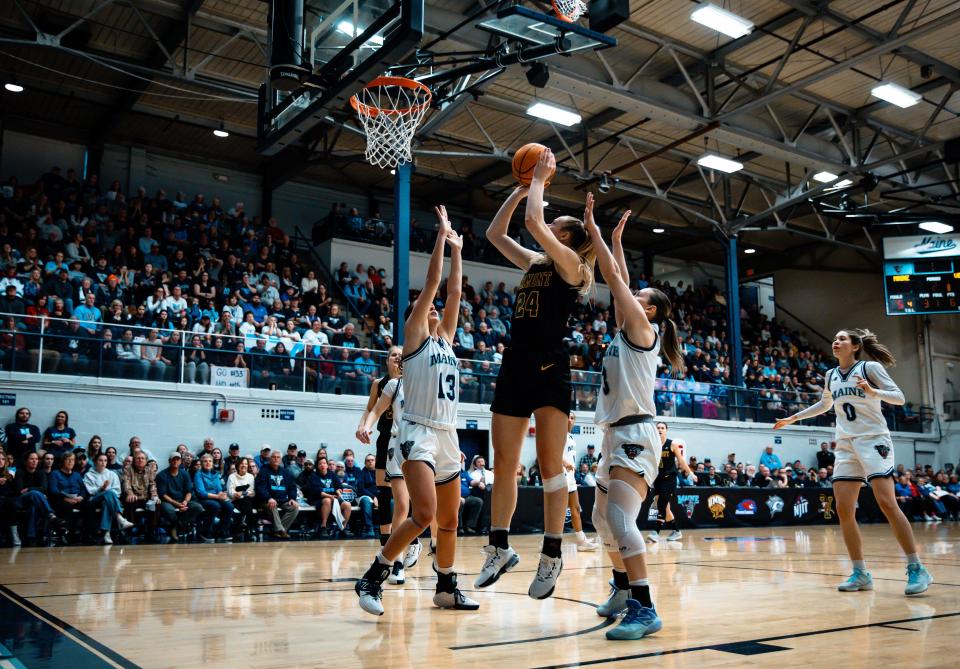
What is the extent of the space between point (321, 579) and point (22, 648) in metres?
3.52

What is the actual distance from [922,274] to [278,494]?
2144cm

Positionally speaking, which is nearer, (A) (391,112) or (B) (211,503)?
(A) (391,112)

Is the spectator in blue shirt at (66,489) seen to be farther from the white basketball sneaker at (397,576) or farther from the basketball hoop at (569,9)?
the basketball hoop at (569,9)

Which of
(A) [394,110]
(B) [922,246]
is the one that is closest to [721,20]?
(A) [394,110]

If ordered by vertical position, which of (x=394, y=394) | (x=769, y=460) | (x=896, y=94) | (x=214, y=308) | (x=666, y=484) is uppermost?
(x=896, y=94)

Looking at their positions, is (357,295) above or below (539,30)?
below

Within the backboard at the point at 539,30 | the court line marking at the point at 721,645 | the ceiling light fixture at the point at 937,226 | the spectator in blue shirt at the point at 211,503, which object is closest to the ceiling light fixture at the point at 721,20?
the backboard at the point at 539,30

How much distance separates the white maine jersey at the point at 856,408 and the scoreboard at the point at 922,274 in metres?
21.4

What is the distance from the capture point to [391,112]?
38.0 feet

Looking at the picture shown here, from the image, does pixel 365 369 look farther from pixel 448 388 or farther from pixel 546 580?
pixel 546 580

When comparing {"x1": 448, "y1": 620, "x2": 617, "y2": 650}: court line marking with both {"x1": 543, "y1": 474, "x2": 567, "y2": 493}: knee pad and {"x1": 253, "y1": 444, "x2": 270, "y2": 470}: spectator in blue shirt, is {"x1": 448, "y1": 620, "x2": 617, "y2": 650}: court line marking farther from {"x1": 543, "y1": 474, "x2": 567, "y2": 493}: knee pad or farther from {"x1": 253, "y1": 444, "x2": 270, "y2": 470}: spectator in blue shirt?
{"x1": 253, "y1": 444, "x2": 270, "y2": 470}: spectator in blue shirt

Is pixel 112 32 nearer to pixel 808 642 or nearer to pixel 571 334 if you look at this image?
pixel 571 334

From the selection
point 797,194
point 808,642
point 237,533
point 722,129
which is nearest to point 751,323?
point 797,194

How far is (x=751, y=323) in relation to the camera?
105 feet
